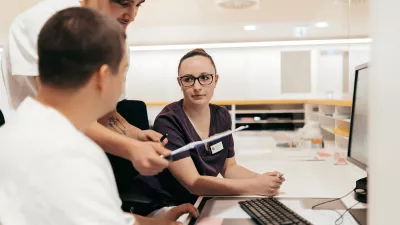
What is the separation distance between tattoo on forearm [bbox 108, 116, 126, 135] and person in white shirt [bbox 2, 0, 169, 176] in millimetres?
59

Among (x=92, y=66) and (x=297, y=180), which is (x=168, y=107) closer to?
(x=297, y=180)

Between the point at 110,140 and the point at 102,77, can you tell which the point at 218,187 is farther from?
the point at 102,77

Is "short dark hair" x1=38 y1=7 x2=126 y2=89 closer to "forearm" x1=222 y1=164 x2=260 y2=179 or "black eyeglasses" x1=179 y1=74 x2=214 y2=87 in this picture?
"black eyeglasses" x1=179 y1=74 x2=214 y2=87

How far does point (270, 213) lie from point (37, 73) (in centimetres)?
72

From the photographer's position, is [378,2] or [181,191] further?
[181,191]

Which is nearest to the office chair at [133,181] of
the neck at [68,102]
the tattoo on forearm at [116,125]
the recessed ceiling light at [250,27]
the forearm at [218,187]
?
the tattoo on forearm at [116,125]

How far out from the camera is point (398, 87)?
517mm

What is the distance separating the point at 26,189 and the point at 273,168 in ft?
5.49

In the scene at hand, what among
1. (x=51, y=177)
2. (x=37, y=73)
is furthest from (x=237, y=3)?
(x=51, y=177)

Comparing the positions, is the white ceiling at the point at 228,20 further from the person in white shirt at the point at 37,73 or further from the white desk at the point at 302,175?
the person in white shirt at the point at 37,73

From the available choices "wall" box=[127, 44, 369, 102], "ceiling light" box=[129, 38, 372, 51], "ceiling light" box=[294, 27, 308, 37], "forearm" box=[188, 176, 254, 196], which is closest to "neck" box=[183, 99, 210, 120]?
"forearm" box=[188, 176, 254, 196]

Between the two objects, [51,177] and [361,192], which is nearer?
[51,177]

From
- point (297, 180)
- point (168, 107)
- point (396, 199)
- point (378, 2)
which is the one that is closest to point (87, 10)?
point (378, 2)

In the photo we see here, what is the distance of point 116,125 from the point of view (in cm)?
139
